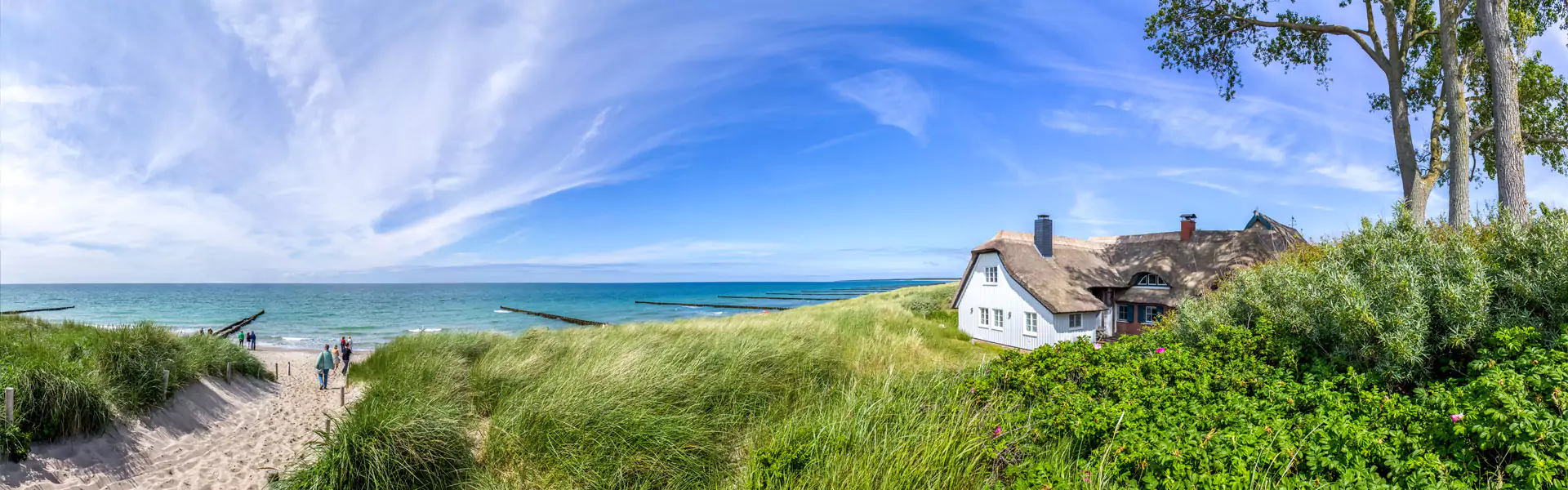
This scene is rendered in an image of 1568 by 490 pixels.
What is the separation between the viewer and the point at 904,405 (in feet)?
17.9

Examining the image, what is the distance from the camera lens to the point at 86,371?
28.5ft

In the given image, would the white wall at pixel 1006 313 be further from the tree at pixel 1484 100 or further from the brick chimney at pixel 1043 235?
the tree at pixel 1484 100

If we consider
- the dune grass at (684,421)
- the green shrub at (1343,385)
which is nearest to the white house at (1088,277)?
the dune grass at (684,421)

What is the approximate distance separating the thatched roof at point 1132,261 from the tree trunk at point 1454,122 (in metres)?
10.8

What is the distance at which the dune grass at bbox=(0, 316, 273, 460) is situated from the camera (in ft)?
24.9

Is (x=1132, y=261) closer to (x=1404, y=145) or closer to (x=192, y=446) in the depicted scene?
(x=1404, y=145)

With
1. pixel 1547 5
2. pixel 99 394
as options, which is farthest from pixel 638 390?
pixel 1547 5

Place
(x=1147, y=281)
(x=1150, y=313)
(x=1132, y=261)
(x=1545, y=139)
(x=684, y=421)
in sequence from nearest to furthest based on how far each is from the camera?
(x=684, y=421)
(x=1545, y=139)
(x=1150, y=313)
(x=1147, y=281)
(x=1132, y=261)

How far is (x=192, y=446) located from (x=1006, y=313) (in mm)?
21999

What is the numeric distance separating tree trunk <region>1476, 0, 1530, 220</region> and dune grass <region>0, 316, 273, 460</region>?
66.3 ft

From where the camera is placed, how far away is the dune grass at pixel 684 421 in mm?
4656

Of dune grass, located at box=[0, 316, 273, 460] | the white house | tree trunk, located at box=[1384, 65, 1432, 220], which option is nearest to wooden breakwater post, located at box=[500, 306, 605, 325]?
the white house

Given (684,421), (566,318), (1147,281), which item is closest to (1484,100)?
(1147,281)

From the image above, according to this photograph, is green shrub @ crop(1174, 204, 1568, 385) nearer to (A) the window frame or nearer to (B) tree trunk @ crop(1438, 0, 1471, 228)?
(B) tree trunk @ crop(1438, 0, 1471, 228)
